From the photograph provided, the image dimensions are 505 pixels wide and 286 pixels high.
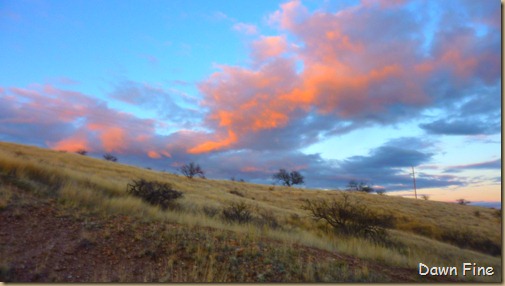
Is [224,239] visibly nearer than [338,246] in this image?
Yes

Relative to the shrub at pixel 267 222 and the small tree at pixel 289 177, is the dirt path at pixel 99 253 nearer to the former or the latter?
the shrub at pixel 267 222

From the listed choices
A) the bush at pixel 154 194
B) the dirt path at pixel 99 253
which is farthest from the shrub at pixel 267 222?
the dirt path at pixel 99 253

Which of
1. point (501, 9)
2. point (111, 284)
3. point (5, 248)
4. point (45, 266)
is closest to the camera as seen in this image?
point (111, 284)

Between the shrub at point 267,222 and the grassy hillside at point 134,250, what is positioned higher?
the shrub at point 267,222

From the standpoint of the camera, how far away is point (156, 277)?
20.3 ft

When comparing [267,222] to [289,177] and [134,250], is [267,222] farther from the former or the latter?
[289,177]

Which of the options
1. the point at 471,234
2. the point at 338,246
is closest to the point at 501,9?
the point at 338,246

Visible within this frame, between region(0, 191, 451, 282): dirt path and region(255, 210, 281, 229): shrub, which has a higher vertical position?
region(255, 210, 281, 229): shrub

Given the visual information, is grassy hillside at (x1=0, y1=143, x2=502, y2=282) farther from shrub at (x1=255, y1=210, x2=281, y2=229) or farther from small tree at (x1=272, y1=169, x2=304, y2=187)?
small tree at (x1=272, y1=169, x2=304, y2=187)

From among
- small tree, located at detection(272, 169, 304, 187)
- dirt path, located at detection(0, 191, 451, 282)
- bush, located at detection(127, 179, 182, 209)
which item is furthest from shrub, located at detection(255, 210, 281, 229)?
small tree, located at detection(272, 169, 304, 187)

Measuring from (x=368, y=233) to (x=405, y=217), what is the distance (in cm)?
1864

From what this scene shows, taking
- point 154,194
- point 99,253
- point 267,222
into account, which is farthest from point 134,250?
point 267,222

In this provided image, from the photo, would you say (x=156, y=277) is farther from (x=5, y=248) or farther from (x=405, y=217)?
(x=405, y=217)

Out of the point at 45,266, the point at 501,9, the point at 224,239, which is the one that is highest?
the point at 501,9
